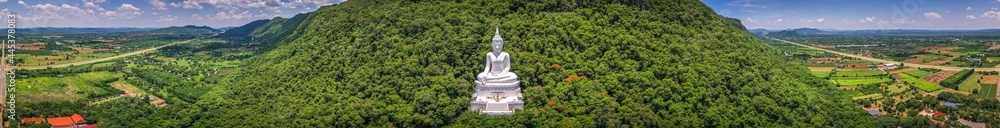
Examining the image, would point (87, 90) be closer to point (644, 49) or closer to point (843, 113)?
point (644, 49)

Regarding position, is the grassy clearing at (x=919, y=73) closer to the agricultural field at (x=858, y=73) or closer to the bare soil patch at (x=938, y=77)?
the bare soil patch at (x=938, y=77)

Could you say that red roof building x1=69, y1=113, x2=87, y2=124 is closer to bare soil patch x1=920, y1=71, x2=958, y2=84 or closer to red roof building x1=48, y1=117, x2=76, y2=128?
red roof building x1=48, y1=117, x2=76, y2=128

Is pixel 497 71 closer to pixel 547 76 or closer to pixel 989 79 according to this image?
pixel 547 76

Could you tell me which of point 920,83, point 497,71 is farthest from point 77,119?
point 920,83

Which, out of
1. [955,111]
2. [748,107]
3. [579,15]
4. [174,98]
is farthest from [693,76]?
[174,98]

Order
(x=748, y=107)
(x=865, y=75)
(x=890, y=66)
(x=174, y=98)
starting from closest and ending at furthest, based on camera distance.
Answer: (x=748, y=107)
(x=174, y=98)
(x=865, y=75)
(x=890, y=66)

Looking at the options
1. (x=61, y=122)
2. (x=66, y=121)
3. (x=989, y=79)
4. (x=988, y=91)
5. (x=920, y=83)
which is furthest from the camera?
(x=920, y=83)

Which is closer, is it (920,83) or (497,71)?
(497,71)
